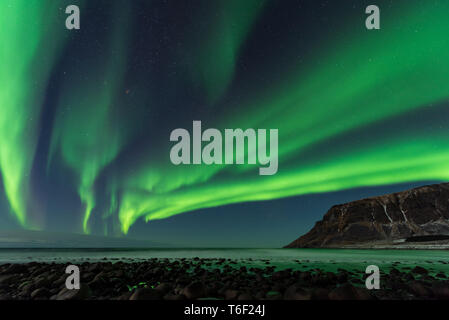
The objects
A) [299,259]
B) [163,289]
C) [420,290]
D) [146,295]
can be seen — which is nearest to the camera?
[146,295]

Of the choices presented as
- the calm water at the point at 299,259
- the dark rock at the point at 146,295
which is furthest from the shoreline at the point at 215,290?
the calm water at the point at 299,259

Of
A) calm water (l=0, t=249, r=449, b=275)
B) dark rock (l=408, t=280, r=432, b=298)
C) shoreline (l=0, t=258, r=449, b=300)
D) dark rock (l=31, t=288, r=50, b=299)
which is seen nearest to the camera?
shoreline (l=0, t=258, r=449, b=300)

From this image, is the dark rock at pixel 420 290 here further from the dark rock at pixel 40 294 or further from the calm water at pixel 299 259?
the dark rock at pixel 40 294

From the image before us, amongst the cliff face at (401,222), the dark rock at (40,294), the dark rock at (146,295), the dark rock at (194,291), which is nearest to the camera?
the dark rock at (146,295)

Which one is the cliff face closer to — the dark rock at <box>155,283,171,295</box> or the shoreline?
the shoreline

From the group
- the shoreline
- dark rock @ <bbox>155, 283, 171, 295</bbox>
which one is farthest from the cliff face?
dark rock @ <bbox>155, 283, 171, 295</bbox>

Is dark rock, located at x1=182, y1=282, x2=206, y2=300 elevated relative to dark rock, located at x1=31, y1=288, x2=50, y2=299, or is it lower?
elevated

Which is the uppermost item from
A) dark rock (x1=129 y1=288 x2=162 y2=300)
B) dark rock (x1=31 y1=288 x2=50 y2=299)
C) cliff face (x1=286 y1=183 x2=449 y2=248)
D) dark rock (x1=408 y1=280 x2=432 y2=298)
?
dark rock (x1=129 y1=288 x2=162 y2=300)

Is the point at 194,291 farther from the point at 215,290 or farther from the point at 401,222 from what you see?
the point at 401,222

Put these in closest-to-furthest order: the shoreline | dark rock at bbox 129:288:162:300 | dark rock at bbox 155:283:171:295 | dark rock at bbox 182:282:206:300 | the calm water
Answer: dark rock at bbox 129:288:162:300, the shoreline, dark rock at bbox 155:283:171:295, dark rock at bbox 182:282:206:300, the calm water

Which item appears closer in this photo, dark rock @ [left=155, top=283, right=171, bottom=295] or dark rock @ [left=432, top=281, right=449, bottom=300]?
dark rock @ [left=155, top=283, right=171, bottom=295]

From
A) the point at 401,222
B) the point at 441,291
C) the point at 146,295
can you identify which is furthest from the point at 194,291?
the point at 401,222

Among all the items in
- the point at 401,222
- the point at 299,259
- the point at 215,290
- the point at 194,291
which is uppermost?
the point at 194,291
